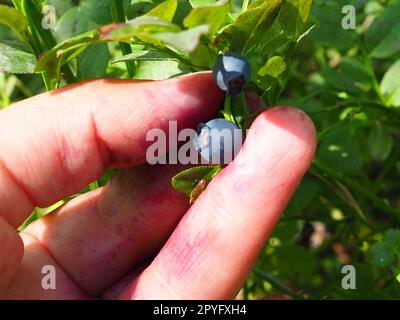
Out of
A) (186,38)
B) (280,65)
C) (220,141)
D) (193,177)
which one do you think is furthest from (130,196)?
(186,38)

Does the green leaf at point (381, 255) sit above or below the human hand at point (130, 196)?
below

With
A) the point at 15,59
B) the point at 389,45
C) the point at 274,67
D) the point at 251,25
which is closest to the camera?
the point at 251,25

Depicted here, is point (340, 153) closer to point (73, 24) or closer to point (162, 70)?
point (162, 70)

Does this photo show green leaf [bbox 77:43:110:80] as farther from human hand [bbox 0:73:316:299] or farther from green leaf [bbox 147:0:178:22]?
green leaf [bbox 147:0:178:22]

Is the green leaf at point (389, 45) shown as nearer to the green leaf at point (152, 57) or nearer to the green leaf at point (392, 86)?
the green leaf at point (392, 86)

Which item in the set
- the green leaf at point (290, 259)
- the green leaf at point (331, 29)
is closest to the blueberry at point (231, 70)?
the green leaf at point (331, 29)

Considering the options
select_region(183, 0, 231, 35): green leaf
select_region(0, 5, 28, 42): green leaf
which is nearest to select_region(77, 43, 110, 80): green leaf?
select_region(0, 5, 28, 42): green leaf

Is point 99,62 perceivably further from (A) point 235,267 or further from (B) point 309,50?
(B) point 309,50
